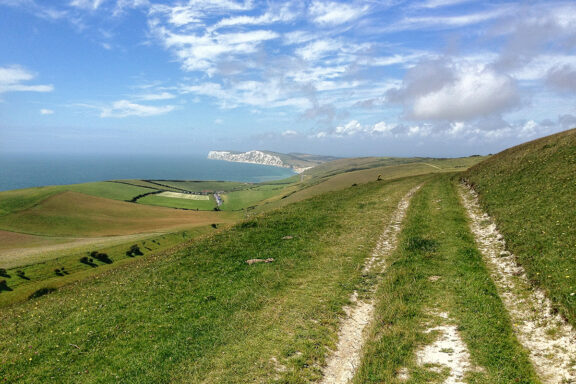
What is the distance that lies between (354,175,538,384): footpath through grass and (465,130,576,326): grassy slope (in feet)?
8.72

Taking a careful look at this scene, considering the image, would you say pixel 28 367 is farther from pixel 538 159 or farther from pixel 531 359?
pixel 538 159

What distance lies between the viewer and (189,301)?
19.7 meters

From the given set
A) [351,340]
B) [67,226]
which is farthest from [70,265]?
[351,340]

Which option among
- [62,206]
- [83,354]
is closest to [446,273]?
[83,354]

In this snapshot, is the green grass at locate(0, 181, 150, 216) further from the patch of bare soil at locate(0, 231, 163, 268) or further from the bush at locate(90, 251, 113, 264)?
the bush at locate(90, 251, 113, 264)

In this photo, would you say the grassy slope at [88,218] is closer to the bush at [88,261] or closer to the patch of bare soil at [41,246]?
the patch of bare soil at [41,246]

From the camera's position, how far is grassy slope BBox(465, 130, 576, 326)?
16.0 m

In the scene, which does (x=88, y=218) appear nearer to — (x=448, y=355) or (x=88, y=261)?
(x=88, y=261)

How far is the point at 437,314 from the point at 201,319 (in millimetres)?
13344

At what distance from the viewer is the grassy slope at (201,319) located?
43.7ft

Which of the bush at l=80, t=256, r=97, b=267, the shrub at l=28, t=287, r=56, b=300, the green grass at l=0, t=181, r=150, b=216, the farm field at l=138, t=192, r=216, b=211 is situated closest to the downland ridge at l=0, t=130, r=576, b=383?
the shrub at l=28, t=287, r=56, b=300

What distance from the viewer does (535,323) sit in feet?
44.3

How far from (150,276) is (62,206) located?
116m

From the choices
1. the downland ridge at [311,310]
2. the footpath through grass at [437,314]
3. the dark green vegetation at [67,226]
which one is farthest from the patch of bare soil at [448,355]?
the dark green vegetation at [67,226]
